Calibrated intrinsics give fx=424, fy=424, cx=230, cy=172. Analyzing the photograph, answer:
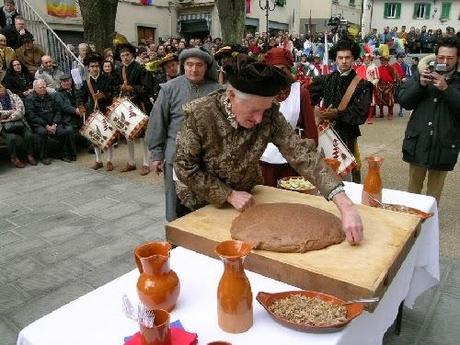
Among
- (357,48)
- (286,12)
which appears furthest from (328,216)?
(286,12)

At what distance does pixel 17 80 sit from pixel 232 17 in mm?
8846

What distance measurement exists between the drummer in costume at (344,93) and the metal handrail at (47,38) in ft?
23.9

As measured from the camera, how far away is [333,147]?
373 cm

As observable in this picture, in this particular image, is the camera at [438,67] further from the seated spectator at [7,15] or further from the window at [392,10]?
the window at [392,10]

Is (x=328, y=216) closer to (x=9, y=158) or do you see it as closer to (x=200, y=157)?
(x=200, y=157)

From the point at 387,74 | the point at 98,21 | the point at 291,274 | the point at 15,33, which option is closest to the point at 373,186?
the point at 291,274

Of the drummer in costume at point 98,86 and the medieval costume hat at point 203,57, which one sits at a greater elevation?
the medieval costume hat at point 203,57

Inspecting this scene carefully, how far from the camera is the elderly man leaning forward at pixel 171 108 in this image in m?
3.33

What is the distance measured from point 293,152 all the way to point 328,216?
0.37 m

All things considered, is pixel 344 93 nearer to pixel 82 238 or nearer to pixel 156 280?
pixel 82 238

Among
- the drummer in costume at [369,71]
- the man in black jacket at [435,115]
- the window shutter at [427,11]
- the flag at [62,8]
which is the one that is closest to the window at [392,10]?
the window shutter at [427,11]

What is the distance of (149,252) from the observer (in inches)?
52.1

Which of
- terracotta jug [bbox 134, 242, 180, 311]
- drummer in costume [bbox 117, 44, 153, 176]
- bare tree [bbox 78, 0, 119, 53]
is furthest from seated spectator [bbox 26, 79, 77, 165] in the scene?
terracotta jug [bbox 134, 242, 180, 311]

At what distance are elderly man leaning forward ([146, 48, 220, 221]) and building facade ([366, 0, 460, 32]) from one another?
41251 millimetres
